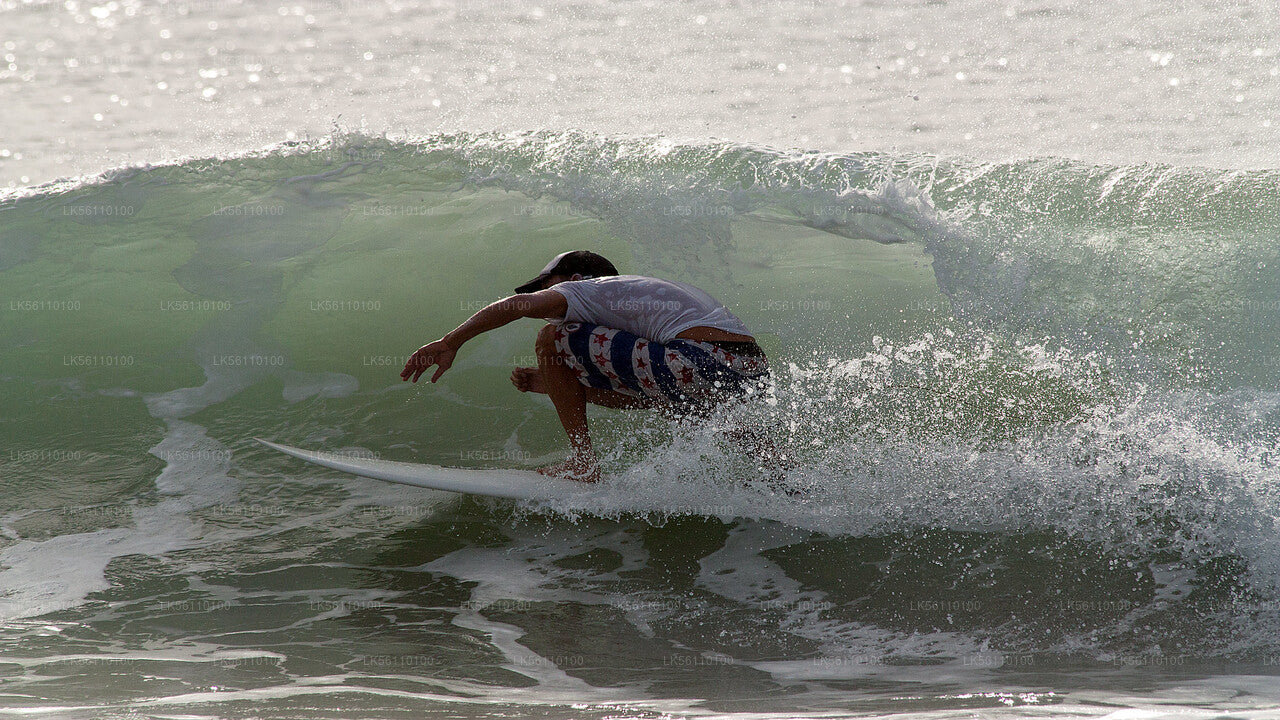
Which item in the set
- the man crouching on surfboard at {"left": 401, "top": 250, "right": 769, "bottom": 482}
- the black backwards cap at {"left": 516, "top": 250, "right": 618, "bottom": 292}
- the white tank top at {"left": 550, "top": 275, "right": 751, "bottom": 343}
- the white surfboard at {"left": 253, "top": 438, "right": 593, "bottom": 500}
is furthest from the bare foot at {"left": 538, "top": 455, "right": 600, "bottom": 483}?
the black backwards cap at {"left": 516, "top": 250, "right": 618, "bottom": 292}

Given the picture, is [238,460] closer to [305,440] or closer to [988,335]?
[305,440]

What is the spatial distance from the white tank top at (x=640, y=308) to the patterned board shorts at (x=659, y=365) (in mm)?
36

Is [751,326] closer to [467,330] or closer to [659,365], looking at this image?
[659,365]

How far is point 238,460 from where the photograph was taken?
4180 millimetres

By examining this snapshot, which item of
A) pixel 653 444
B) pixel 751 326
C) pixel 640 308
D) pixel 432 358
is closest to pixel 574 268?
pixel 640 308

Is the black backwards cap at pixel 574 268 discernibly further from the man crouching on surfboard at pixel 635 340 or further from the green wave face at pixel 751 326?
the green wave face at pixel 751 326

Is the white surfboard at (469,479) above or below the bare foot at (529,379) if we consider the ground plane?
below

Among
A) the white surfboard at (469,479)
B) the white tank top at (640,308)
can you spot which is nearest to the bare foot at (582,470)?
the white surfboard at (469,479)

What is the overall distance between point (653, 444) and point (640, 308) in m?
0.80

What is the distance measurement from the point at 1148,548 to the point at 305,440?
343 centimetres

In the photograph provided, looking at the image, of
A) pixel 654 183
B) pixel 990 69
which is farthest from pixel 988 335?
pixel 990 69

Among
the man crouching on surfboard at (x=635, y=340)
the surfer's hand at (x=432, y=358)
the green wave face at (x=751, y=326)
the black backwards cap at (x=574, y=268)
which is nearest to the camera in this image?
the surfer's hand at (x=432, y=358)

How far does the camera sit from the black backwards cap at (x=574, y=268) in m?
3.42

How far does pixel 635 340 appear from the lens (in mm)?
3230
